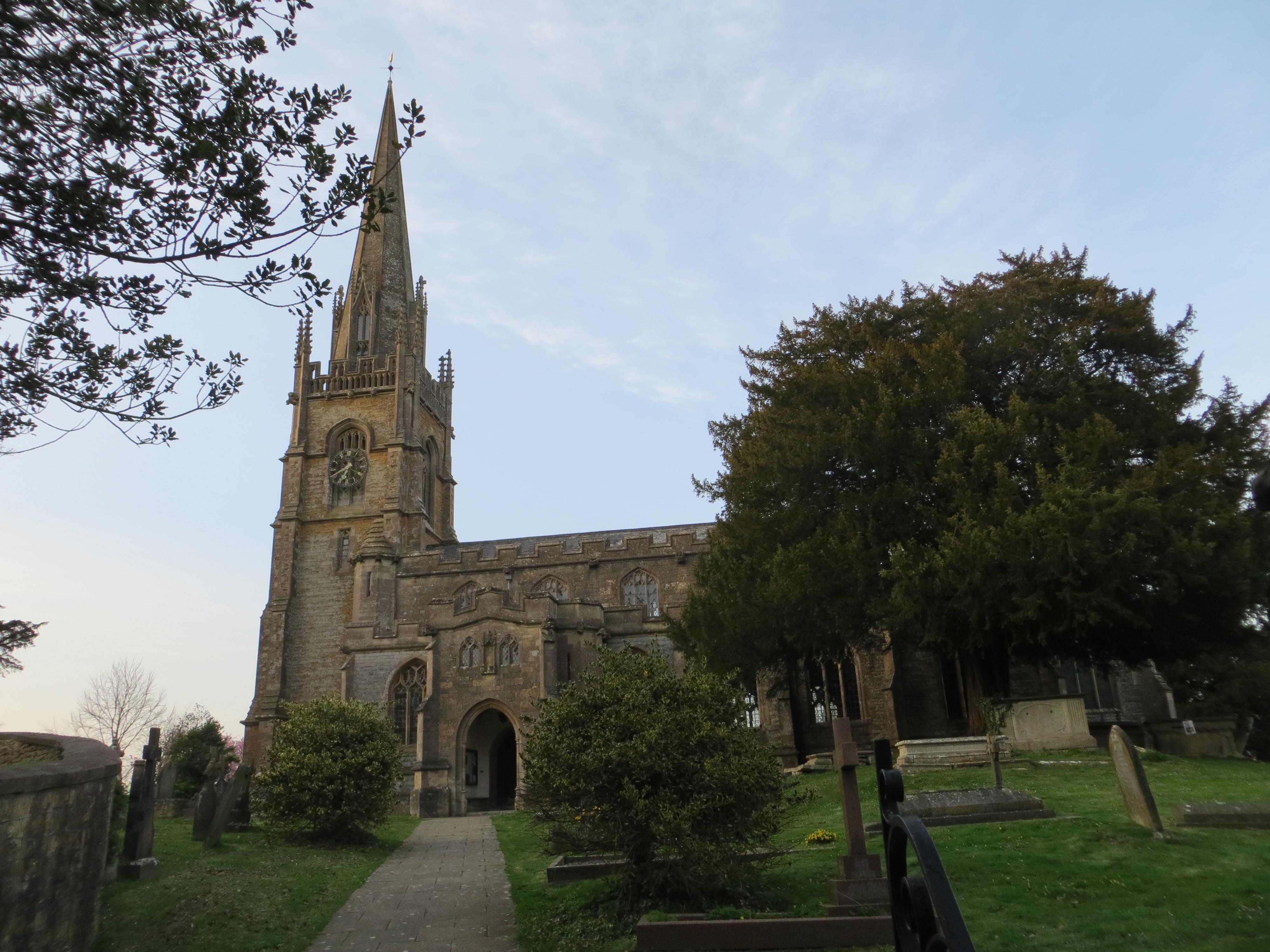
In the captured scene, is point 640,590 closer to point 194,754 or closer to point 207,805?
point 194,754

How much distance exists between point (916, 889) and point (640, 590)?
36.2m

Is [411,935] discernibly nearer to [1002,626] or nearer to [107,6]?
[107,6]

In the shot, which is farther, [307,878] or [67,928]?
[307,878]

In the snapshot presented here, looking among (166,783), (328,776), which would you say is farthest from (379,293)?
(328,776)

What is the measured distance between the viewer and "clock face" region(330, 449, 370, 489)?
145 feet

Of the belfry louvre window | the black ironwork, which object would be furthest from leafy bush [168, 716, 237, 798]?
the black ironwork

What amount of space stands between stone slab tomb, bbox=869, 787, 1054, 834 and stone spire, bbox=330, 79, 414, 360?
41.7 m

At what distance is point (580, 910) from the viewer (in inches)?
370

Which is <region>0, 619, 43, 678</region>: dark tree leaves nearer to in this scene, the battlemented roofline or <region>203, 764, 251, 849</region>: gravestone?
<region>203, 764, 251, 849</region>: gravestone

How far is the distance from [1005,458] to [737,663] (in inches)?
308

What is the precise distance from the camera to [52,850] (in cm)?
747

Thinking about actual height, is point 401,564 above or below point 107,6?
above

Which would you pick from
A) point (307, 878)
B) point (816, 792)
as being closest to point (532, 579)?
point (816, 792)

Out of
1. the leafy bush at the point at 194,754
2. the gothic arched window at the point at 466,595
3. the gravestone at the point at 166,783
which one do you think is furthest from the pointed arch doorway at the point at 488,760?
the gravestone at the point at 166,783
